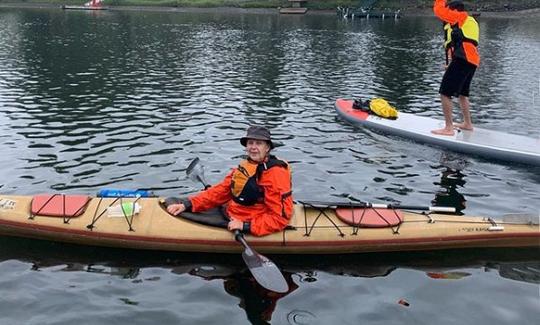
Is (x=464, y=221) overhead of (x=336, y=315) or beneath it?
overhead

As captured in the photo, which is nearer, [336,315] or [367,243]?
[336,315]

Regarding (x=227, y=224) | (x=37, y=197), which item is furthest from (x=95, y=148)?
(x=227, y=224)

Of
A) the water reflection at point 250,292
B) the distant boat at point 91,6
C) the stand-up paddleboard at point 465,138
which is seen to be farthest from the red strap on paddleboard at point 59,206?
the distant boat at point 91,6

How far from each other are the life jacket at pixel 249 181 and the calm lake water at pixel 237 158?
3.01ft

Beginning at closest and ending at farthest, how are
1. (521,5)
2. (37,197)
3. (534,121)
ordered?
(37,197) → (534,121) → (521,5)

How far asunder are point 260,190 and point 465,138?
7.18 metres

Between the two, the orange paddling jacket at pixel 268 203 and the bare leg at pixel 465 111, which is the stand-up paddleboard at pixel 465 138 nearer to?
the bare leg at pixel 465 111

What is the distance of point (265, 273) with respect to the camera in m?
6.89

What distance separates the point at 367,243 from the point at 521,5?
62.2 metres

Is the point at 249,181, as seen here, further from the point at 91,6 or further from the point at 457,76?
the point at 91,6

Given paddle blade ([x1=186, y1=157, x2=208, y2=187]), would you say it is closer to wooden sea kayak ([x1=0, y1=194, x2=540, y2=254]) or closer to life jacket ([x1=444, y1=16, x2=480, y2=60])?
wooden sea kayak ([x1=0, y1=194, x2=540, y2=254])

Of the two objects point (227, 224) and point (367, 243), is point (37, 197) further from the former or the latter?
point (367, 243)

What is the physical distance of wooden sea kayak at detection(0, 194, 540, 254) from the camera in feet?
25.5

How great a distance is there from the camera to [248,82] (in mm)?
22453
